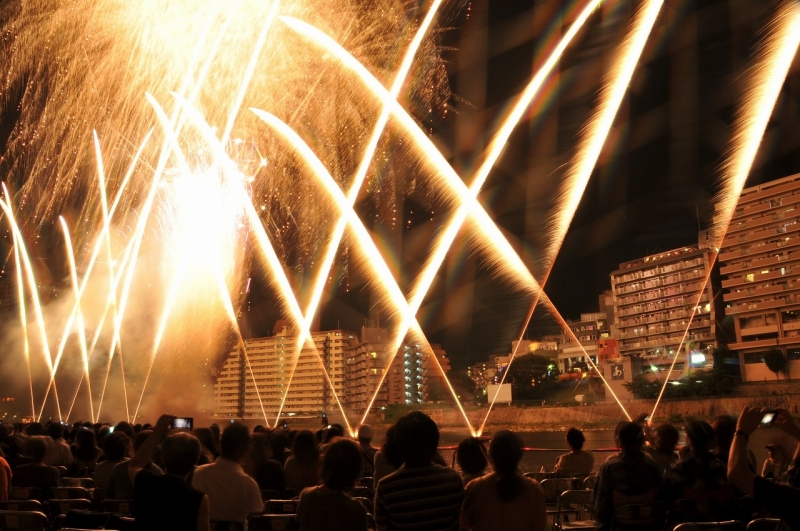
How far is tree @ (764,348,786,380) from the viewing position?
267ft

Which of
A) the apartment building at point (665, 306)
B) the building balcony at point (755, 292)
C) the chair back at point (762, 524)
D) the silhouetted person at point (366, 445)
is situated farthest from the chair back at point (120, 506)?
the apartment building at point (665, 306)

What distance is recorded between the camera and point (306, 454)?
834 cm

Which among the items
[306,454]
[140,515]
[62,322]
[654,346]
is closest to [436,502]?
[140,515]

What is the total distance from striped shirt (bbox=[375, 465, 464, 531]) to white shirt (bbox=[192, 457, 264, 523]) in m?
1.60

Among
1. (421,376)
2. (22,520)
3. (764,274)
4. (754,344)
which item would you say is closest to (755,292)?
(764,274)

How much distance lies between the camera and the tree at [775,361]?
8131 centimetres

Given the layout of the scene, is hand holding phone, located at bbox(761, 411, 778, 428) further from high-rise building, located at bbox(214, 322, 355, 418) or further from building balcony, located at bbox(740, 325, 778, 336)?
high-rise building, located at bbox(214, 322, 355, 418)

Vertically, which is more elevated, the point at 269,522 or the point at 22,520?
the point at 22,520

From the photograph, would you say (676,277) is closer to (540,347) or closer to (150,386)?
(540,347)

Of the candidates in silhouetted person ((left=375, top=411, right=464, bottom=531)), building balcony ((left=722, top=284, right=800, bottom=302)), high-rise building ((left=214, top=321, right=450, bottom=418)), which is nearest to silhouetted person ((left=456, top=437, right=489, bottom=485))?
silhouetted person ((left=375, top=411, right=464, bottom=531))

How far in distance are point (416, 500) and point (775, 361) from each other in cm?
8573

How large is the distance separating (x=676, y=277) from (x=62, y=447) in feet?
361

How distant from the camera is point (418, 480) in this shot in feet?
15.3

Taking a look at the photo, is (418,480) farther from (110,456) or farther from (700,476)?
(110,456)
